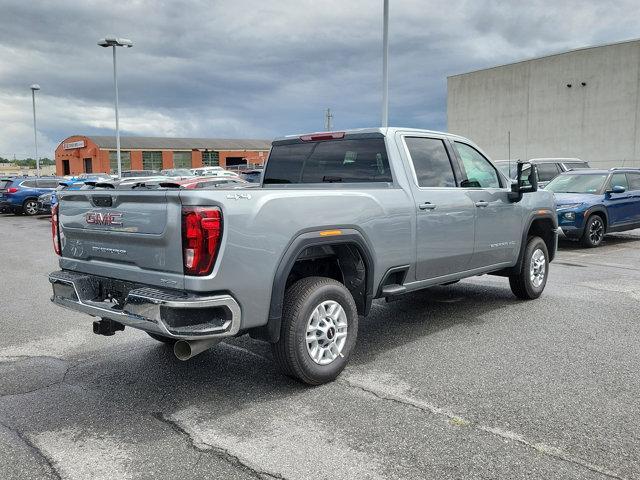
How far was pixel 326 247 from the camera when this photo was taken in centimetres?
465

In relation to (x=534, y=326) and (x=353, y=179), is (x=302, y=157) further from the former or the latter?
(x=534, y=326)

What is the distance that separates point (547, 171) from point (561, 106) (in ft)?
82.8

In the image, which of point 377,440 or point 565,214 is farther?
point 565,214

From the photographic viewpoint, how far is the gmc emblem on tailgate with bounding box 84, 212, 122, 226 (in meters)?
4.20

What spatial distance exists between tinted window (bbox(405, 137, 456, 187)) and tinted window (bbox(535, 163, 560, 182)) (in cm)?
1362

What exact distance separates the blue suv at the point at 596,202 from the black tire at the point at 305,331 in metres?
9.51

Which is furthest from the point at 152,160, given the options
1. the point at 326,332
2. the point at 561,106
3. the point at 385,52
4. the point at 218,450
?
the point at 218,450

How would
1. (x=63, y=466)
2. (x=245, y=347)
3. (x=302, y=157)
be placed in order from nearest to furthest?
(x=63, y=466) < (x=245, y=347) < (x=302, y=157)

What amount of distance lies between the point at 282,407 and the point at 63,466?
1.44 metres

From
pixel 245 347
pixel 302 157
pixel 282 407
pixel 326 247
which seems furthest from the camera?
pixel 302 157

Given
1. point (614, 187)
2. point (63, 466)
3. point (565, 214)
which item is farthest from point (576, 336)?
point (614, 187)

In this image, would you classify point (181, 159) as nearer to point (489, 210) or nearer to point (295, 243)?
point (489, 210)

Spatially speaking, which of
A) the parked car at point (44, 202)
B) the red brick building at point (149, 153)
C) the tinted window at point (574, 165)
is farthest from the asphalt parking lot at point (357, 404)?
the red brick building at point (149, 153)

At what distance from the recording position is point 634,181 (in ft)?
46.4
